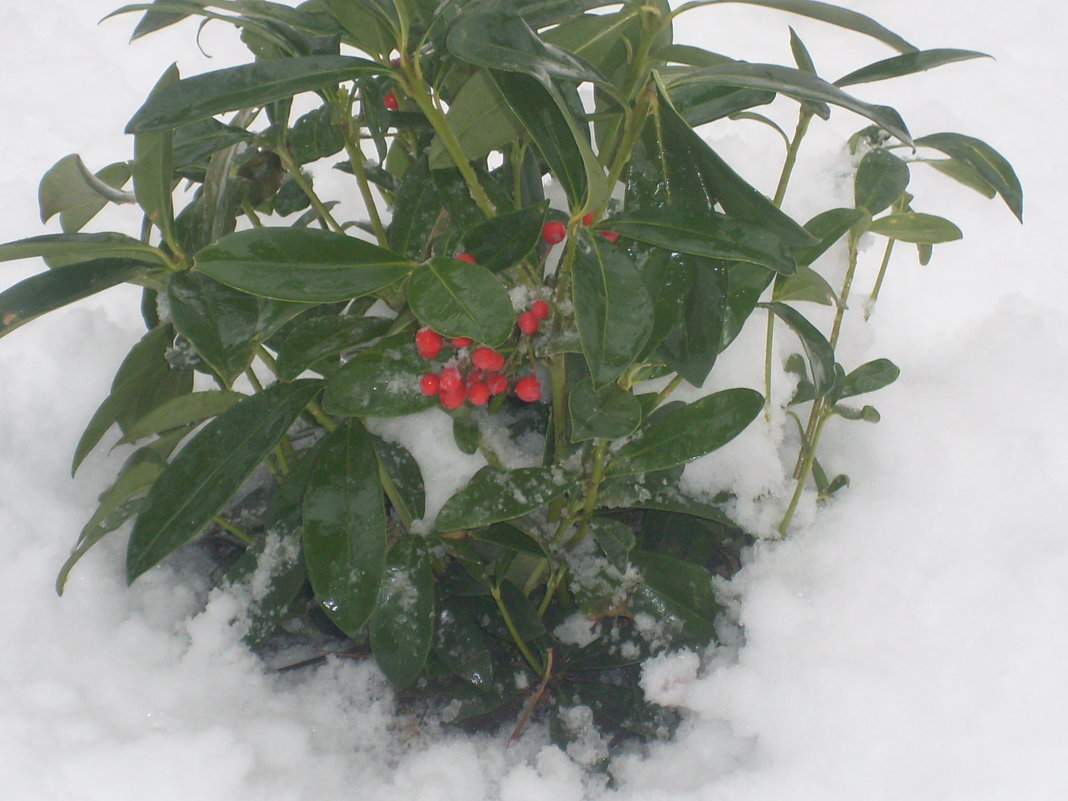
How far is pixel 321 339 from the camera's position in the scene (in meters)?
0.72

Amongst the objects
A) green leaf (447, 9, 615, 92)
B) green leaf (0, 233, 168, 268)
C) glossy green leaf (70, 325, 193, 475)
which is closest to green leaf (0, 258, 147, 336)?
green leaf (0, 233, 168, 268)

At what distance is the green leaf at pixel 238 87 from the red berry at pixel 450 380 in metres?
0.20

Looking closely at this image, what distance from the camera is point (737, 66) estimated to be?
1.86 ft

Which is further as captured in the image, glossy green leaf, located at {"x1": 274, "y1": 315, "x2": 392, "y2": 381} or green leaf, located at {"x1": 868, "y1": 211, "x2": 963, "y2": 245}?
green leaf, located at {"x1": 868, "y1": 211, "x2": 963, "y2": 245}

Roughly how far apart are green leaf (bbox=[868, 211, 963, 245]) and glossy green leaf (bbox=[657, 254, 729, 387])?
0.26 m

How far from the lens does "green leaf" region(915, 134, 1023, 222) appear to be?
0.74m

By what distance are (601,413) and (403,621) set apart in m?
0.26

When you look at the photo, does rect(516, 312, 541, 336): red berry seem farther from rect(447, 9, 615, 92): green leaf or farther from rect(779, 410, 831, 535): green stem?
rect(779, 410, 831, 535): green stem

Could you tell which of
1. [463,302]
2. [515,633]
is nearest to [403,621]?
[515,633]

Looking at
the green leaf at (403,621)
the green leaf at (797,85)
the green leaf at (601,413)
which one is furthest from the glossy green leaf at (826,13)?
the green leaf at (403,621)

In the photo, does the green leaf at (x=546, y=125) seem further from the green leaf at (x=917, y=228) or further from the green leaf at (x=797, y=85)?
the green leaf at (x=917, y=228)

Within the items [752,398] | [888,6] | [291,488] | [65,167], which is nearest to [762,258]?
[752,398]

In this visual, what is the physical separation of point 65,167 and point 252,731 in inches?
20.1

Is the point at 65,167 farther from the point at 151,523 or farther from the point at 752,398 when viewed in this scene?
the point at 752,398
